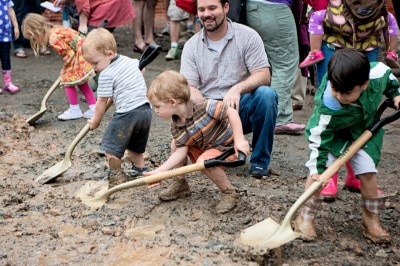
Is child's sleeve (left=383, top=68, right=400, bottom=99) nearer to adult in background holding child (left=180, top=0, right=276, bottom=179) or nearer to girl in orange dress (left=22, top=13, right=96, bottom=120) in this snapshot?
adult in background holding child (left=180, top=0, right=276, bottom=179)

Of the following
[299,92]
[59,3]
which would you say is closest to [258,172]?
[299,92]

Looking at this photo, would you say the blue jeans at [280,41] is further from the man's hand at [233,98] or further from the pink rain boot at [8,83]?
the pink rain boot at [8,83]

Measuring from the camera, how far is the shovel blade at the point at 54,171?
4.88 meters

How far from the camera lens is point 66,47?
6441mm

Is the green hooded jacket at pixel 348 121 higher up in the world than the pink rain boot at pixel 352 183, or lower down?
higher up

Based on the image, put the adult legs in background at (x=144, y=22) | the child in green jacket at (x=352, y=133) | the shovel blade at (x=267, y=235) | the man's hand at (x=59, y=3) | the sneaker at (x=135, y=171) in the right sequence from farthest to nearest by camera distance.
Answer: the adult legs in background at (x=144, y=22)
the man's hand at (x=59, y=3)
the sneaker at (x=135, y=171)
the child in green jacket at (x=352, y=133)
the shovel blade at (x=267, y=235)

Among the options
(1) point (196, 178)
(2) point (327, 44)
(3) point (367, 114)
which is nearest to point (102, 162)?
(1) point (196, 178)

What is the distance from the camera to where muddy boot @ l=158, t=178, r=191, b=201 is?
14.1 feet

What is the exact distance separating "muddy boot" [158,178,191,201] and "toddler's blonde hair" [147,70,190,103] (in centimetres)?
65

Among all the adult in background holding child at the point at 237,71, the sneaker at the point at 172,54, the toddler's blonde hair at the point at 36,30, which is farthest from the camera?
the sneaker at the point at 172,54

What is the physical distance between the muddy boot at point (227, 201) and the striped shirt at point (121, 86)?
0.97 metres

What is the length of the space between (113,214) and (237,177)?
1.09 m

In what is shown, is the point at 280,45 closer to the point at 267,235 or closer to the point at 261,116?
the point at 261,116

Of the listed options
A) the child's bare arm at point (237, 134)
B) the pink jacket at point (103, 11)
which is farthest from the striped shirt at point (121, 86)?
the pink jacket at point (103, 11)
